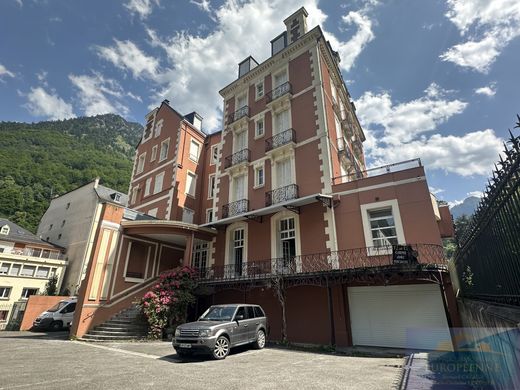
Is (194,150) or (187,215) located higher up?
(194,150)

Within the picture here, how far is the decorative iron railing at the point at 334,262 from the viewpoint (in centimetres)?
1149

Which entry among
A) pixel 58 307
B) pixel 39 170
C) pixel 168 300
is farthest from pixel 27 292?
pixel 39 170

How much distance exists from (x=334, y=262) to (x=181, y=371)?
858 cm

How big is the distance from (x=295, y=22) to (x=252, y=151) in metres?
10.7

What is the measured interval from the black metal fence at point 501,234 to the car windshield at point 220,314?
7.53m

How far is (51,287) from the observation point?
87.0 feet

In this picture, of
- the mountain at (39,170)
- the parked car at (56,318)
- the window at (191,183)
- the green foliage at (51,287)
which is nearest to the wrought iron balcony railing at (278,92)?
the window at (191,183)

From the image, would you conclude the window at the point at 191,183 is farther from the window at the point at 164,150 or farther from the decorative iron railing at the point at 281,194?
the decorative iron railing at the point at 281,194

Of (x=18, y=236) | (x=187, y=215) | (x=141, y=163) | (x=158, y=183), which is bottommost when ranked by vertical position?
(x=18, y=236)

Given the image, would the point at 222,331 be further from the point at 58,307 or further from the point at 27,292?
the point at 27,292

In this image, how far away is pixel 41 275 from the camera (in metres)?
27.2

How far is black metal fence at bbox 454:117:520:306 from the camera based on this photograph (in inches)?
132

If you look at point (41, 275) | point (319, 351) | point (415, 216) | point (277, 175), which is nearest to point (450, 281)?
point (415, 216)

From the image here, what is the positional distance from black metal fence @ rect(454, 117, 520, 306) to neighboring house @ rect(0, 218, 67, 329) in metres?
27.7
